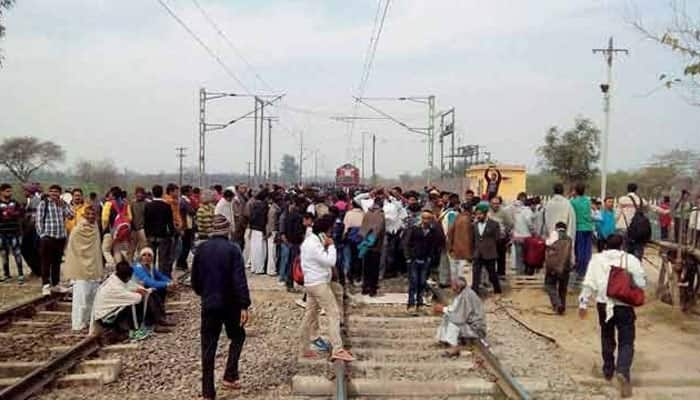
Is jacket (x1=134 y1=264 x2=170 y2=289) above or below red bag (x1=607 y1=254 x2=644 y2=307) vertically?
below

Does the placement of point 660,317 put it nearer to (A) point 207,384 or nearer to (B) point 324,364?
(B) point 324,364

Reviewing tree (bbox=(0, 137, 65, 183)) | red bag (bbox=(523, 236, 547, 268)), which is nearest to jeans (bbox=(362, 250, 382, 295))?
red bag (bbox=(523, 236, 547, 268))

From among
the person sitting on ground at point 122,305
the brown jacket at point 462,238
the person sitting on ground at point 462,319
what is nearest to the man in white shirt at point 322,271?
the person sitting on ground at point 462,319

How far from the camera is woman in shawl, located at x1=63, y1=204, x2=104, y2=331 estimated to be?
10.6 meters

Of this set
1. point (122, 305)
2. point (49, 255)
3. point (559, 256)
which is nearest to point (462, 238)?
point (559, 256)

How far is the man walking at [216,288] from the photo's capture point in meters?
7.39

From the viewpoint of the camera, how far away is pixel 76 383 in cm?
818

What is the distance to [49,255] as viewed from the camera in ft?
42.1

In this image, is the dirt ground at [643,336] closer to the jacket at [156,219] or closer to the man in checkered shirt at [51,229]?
the jacket at [156,219]

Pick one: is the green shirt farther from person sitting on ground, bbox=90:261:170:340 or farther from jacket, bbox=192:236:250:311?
jacket, bbox=192:236:250:311

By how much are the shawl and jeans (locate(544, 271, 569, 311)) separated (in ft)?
23.0

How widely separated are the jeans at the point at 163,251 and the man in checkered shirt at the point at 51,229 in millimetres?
1496

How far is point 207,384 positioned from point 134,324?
123 inches

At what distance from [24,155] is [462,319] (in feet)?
195
